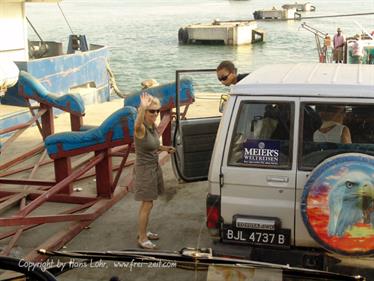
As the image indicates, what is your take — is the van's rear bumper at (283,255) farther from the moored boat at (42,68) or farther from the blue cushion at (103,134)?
the moored boat at (42,68)

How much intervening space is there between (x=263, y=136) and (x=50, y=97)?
19.9 feet

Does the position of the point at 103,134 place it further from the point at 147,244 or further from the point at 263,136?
the point at 263,136

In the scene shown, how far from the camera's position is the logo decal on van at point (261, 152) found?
13.7 feet

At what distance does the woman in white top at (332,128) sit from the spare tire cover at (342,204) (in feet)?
1.17

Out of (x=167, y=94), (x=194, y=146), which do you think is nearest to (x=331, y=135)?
(x=194, y=146)

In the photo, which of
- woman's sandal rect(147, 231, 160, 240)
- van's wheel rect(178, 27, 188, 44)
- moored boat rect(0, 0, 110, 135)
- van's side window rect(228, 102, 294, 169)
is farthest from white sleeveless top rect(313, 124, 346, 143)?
van's wheel rect(178, 27, 188, 44)

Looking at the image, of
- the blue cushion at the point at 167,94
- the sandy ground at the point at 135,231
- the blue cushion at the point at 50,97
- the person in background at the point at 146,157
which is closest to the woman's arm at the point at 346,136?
the sandy ground at the point at 135,231

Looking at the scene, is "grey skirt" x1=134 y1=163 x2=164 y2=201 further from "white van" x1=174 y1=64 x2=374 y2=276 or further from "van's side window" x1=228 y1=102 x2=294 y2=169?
"van's side window" x1=228 y1=102 x2=294 y2=169

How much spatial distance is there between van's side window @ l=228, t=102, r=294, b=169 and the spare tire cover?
40cm

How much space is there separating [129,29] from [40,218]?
7610 cm

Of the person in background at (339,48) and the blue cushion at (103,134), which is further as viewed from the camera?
the person in background at (339,48)

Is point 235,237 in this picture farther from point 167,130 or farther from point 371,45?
point 371,45

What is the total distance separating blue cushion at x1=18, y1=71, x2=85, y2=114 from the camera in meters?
9.30

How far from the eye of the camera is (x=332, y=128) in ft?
13.6
